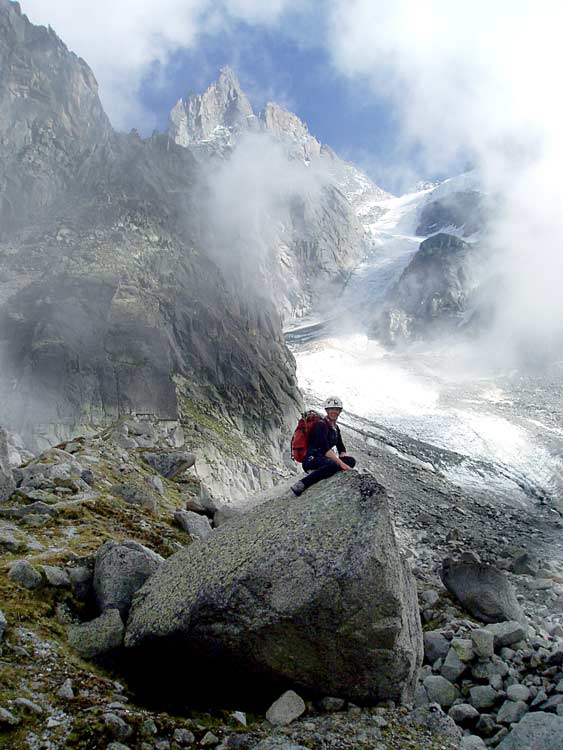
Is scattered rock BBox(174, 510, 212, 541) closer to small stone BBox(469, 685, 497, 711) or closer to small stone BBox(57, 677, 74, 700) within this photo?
small stone BBox(469, 685, 497, 711)

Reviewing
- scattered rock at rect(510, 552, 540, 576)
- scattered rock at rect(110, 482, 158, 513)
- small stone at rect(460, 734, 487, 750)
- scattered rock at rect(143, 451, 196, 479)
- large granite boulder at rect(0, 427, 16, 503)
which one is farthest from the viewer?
scattered rock at rect(510, 552, 540, 576)

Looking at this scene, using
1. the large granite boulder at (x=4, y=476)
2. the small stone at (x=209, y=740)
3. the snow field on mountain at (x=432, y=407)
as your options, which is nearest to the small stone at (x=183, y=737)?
the small stone at (x=209, y=740)

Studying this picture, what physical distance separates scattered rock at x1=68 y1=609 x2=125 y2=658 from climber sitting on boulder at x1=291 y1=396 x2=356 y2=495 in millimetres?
3385

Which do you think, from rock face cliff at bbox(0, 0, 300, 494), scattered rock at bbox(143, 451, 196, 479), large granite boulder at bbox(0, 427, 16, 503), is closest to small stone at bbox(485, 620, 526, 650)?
large granite boulder at bbox(0, 427, 16, 503)

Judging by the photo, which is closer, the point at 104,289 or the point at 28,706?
the point at 28,706

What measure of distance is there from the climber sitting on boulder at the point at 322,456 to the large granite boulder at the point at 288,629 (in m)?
1.91

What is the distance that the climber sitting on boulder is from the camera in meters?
8.99

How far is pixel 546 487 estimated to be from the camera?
9256cm

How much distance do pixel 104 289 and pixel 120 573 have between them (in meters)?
69.6

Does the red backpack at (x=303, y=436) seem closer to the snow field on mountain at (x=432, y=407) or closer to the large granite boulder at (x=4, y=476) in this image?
the large granite boulder at (x=4, y=476)

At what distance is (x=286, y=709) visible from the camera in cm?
631

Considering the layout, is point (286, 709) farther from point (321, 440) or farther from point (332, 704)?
point (321, 440)

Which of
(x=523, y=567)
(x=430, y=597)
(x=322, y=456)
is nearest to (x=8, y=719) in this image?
(x=322, y=456)

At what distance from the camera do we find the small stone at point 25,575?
705 cm
